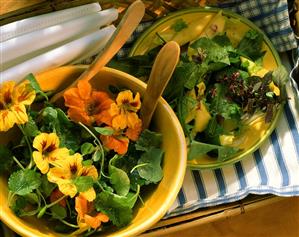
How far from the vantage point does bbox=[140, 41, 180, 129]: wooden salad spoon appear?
30.8 inches

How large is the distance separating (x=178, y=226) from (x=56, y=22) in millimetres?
320

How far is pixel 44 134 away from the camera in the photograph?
0.79 metres

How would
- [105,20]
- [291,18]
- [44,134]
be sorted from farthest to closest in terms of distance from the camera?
[291,18] → [105,20] → [44,134]

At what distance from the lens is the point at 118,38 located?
81 cm

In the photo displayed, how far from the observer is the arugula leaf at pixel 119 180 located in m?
0.82

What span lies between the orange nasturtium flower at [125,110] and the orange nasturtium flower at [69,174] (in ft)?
0.21

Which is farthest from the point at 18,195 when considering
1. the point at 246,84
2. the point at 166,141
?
the point at 246,84

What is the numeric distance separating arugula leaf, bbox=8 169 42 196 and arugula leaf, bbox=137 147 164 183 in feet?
0.42

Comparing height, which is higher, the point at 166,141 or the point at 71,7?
the point at 71,7

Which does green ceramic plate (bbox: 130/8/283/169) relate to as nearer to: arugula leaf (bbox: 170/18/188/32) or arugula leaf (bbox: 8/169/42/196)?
arugula leaf (bbox: 170/18/188/32)

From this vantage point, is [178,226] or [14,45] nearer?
[14,45]

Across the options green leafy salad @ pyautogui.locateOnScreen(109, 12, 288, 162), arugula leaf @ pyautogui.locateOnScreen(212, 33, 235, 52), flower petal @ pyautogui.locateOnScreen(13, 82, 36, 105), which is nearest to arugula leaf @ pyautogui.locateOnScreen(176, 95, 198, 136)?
green leafy salad @ pyautogui.locateOnScreen(109, 12, 288, 162)

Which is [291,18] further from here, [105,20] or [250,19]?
[105,20]

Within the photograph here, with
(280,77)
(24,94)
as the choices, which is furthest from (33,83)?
(280,77)
